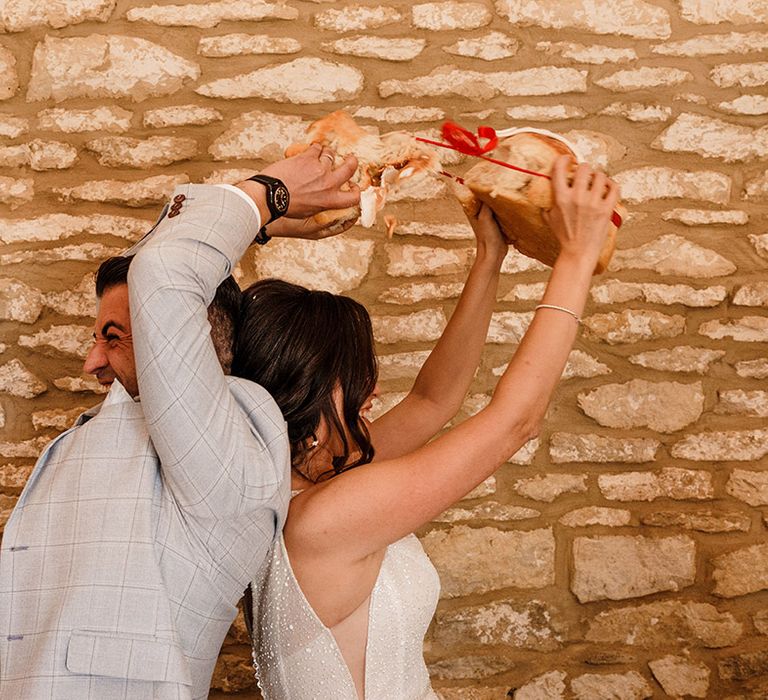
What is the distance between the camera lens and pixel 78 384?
2.32m

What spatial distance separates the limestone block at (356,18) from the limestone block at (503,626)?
165 cm

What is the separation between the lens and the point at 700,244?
245cm

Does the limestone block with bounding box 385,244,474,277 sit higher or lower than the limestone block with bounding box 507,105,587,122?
lower

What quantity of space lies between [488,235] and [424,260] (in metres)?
0.73

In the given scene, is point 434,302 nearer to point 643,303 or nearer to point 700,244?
point 643,303

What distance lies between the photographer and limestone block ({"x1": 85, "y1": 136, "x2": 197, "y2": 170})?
2334 millimetres

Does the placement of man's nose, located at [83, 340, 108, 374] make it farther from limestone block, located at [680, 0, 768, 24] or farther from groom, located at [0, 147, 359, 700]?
limestone block, located at [680, 0, 768, 24]

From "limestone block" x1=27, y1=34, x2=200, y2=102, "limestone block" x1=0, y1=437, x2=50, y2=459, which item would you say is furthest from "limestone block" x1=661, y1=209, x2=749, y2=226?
"limestone block" x1=0, y1=437, x2=50, y2=459

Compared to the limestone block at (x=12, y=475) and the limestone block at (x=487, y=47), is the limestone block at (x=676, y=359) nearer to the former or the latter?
the limestone block at (x=487, y=47)

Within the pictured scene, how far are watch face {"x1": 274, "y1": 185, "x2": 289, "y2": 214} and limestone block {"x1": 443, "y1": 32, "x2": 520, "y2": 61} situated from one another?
1.22 m

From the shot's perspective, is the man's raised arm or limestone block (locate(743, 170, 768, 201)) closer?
the man's raised arm

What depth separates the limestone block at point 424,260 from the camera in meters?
2.39

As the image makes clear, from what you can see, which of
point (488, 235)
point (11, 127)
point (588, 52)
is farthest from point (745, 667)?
point (11, 127)

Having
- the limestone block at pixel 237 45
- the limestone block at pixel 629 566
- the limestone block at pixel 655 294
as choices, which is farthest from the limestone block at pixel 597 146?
the limestone block at pixel 629 566
